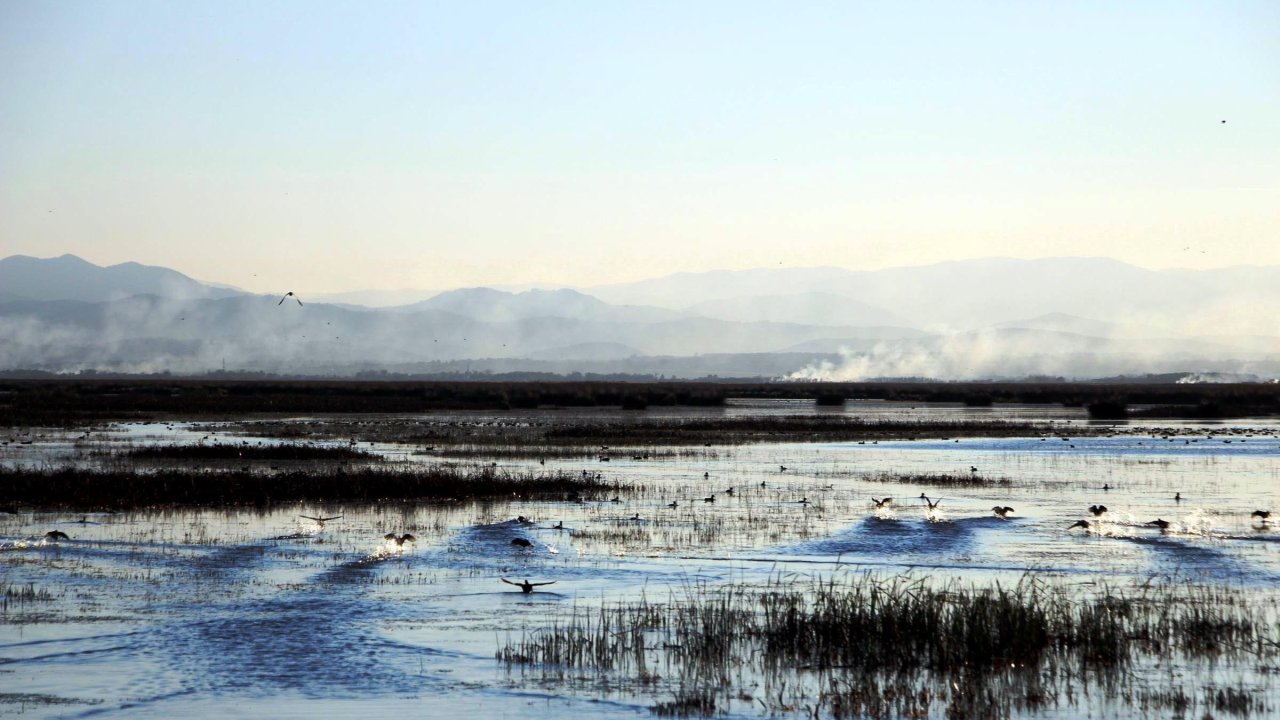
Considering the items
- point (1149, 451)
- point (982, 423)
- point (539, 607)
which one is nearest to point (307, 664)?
point (539, 607)

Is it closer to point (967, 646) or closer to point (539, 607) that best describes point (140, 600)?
point (539, 607)

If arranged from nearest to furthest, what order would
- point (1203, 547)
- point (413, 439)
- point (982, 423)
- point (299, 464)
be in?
point (1203, 547), point (299, 464), point (413, 439), point (982, 423)

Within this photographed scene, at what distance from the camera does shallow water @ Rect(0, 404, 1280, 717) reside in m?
12.6

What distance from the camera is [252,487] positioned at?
28.4 meters

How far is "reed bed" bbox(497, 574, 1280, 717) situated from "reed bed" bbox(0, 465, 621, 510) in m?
13.4

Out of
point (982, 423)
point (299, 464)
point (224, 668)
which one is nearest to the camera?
point (224, 668)

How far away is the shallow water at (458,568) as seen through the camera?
12586 mm

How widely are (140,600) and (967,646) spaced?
10209 millimetres

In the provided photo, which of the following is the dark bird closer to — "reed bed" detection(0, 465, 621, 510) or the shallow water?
the shallow water

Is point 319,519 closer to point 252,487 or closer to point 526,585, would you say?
point 252,487

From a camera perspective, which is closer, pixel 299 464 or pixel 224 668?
pixel 224 668

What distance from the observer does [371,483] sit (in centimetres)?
2953

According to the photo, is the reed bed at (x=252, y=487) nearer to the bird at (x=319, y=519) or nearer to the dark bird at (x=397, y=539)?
the bird at (x=319, y=519)

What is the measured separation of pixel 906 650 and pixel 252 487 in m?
18.5
